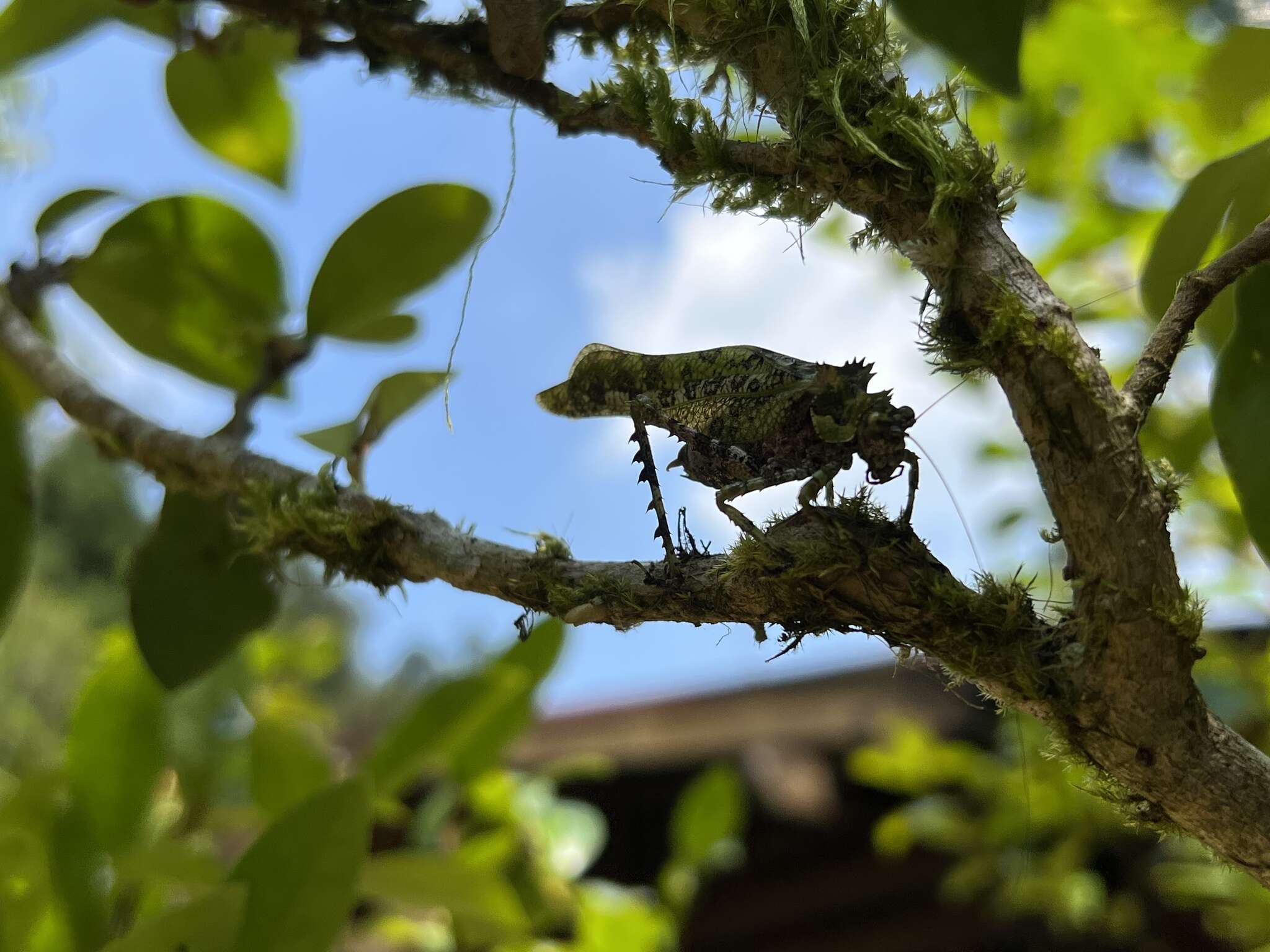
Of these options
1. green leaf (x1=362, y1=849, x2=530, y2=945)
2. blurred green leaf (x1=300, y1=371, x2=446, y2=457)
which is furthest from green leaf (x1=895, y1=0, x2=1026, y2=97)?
green leaf (x1=362, y1=849, x2=530, y2=945)

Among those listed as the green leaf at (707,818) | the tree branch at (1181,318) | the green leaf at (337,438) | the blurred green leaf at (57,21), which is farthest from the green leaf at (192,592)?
the green leaf at (707,818)

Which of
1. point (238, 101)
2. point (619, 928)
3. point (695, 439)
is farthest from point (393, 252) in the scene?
point (619, 928)

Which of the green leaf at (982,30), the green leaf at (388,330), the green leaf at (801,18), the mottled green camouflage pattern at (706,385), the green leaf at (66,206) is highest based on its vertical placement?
the green leaf at (66,206)

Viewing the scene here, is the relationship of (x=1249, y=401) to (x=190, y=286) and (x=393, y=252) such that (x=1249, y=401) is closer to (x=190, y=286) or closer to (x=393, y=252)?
(x=393, y=252)

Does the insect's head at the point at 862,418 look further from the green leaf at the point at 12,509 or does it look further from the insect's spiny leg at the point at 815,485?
the green leaf at the point at 12,509

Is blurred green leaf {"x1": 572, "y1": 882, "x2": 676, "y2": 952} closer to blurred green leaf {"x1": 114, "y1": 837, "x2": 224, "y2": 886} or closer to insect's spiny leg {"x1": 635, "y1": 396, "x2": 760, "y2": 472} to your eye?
blurred green leaf {"x1": 114, "y1": 837, "x2": 224, "y2": 886}

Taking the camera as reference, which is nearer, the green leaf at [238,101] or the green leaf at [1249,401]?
the green leaf at [1249,401]

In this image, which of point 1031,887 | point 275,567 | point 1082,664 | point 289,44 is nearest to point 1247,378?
point 1082,664

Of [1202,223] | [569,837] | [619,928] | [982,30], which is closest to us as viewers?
[982,30]

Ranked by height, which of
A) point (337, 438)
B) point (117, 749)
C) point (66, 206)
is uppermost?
point (66, 206)
